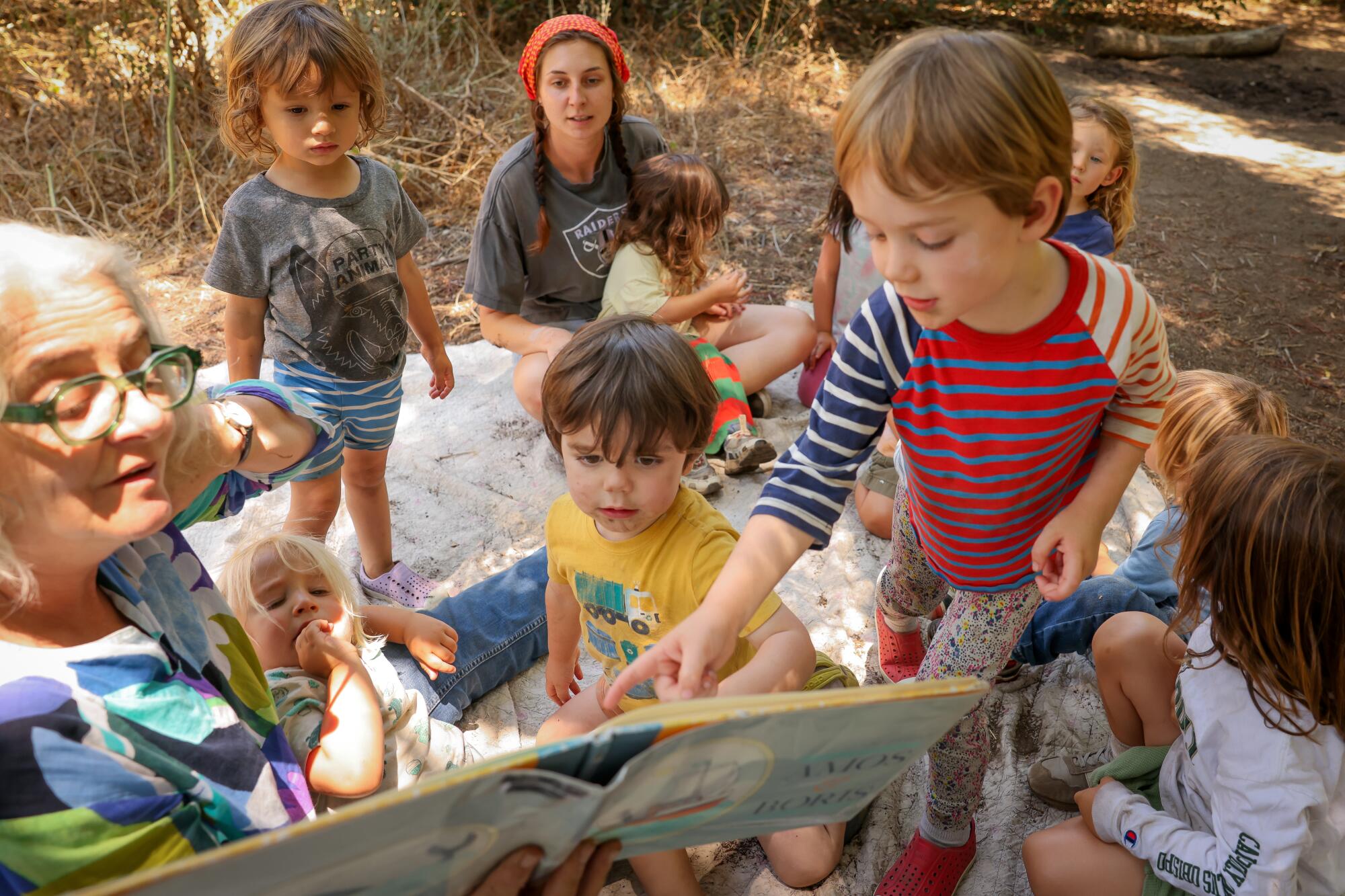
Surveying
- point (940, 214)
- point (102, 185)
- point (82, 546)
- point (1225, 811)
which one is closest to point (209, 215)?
point (102, 185)

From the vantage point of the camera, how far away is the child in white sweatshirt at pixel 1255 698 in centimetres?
145

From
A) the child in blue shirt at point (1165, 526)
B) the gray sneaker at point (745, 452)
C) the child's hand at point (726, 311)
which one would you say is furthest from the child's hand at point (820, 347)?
the child in blue shirt at point (1165, 526)

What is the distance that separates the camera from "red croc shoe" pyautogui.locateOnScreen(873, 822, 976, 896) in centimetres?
188

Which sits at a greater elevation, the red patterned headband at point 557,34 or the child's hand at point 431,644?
the red patterned headband at point 557,34

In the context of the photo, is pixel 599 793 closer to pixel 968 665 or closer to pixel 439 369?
pixel 968 665

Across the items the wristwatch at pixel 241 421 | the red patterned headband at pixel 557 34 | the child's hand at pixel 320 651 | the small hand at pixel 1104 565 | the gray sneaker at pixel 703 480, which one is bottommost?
the gray sneaker at pixel 703 480

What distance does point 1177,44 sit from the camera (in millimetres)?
7906

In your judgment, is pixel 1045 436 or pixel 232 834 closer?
pixel 232 834

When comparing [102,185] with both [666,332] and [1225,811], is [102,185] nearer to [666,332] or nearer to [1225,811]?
[666,332]

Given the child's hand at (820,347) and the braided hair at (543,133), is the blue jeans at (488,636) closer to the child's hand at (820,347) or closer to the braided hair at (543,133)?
the braided hair at (543,133)

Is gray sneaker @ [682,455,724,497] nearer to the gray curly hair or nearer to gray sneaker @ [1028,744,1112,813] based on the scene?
gray sneaker @ [1028,744,1112,813]

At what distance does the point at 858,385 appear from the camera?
156 centimetres

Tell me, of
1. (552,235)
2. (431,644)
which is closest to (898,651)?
(431,644)

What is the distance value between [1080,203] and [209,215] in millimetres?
3955
